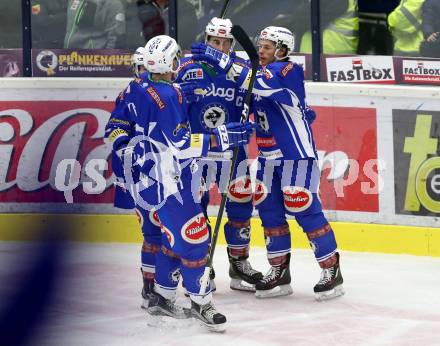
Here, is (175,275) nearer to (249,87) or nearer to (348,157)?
(249,87)

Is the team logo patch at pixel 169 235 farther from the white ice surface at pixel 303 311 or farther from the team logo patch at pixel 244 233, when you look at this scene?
Result: the team logo patch at pixel 244 233

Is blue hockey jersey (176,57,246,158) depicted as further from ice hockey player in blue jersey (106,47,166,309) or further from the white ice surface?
the white ice surface

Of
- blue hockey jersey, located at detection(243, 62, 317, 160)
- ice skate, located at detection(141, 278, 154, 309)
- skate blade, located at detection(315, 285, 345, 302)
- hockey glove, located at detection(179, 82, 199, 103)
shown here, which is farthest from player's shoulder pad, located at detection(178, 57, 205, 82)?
skate blade, located at detection(315, 285, 345, 302)

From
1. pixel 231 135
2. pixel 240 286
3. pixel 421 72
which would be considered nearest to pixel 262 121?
pixel 231 135

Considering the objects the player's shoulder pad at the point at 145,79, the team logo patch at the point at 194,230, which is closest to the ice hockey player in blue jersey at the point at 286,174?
the player's shoulder pad at the point at 145,79

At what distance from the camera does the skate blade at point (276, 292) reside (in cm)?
568

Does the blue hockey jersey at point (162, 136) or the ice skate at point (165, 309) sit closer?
the blue hockey jersey at point (162, 136)

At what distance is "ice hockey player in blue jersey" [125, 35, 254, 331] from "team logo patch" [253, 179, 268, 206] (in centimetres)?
84

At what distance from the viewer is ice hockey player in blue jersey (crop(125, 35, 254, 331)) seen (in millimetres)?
4516

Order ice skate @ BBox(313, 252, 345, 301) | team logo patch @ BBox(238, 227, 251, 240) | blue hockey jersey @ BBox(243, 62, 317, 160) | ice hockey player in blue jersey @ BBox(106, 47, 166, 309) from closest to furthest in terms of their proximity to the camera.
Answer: ice hockey player in blue jersey @ BBox(106, 47, 166, 309), blue hockey jersey @ BBox(243, 62, 317, 160), ice skate @ BBox(313, 252, 345, 301), team logo patch @ BBox(238, 227, 251, 240)

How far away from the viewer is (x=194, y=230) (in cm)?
462

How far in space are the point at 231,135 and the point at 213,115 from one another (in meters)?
0.81

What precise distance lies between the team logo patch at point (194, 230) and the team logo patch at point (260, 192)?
980mm

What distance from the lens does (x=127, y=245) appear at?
7133mm
